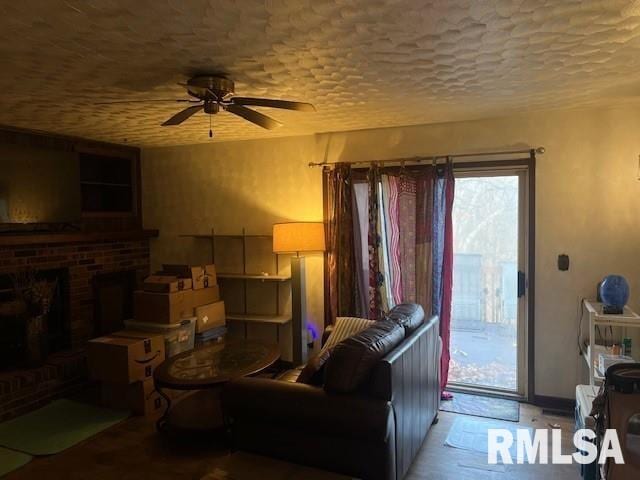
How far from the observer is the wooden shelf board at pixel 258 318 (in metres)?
4.49

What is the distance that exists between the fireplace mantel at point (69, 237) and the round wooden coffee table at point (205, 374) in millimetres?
1751

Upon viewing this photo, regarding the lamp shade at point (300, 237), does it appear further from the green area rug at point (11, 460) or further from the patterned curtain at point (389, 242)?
the green area rug at point (11, 460)

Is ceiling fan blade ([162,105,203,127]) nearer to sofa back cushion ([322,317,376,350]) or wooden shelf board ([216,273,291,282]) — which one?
sofa back cushion ([322,317,376,350])

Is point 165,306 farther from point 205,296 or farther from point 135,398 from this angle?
point 135,398

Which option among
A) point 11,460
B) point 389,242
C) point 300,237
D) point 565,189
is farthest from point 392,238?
point 11,460

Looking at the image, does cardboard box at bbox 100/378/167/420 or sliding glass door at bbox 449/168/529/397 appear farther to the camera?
sliding glass door at bbox 449/168/529/397

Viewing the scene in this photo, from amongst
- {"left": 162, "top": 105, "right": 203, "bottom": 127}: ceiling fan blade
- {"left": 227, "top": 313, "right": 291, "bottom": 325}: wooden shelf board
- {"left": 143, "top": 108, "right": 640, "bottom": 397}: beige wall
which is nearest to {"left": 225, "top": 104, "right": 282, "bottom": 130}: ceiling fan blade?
{"left": 162, "top": 105, "right": 203, "bottom": 127}: ceiling fan blade

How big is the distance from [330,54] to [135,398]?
298cm

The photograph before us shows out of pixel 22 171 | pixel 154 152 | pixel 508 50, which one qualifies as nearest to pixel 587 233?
pixel 508 50

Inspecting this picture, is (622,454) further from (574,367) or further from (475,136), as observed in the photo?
(475,136)

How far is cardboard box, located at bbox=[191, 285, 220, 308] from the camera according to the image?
4.36m

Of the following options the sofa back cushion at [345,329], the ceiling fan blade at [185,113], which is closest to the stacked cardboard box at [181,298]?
the sofa back cushion at [345,329]

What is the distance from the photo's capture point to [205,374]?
305 centimetres

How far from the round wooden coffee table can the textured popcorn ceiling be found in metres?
1.83
